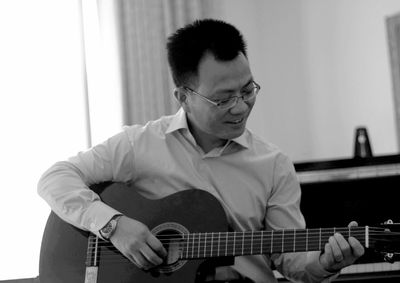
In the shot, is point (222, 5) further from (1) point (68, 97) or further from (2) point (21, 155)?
(2) point (21, 155)

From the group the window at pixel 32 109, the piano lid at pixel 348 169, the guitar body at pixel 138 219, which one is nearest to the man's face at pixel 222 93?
the guitar body at pixel 138 219

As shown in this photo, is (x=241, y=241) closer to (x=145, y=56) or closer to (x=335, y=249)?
(x=335, y=249)

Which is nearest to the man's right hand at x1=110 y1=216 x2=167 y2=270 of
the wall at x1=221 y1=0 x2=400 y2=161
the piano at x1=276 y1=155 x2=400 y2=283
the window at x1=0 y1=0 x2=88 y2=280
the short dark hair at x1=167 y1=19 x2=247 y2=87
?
the short dark hair at x1=167 y1=19 x2=247 y2=87

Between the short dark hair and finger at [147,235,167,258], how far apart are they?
1.48 ft

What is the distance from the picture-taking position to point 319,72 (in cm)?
356

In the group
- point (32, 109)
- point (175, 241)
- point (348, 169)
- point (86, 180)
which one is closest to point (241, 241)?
point (175, 241)

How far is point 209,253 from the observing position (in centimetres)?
163

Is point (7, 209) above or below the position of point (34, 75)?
below

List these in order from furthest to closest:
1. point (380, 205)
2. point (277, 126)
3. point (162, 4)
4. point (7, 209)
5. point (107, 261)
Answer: point (277, 126), point (162, 4), point (7, 209), point (380, 205), point (107, 261)

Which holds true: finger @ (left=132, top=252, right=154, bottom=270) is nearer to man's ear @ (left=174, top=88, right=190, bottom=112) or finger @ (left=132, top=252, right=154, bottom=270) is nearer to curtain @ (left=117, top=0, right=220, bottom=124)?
man's ear @ (left=174, top=88, right=190, bottom=112)

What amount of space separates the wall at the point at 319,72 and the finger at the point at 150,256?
185cm

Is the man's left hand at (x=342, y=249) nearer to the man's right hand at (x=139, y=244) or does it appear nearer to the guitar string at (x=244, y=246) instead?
the guitar string at (x=244, y=246)

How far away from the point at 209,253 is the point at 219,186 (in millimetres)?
265

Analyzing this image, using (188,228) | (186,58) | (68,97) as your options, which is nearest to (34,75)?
(68,97)
